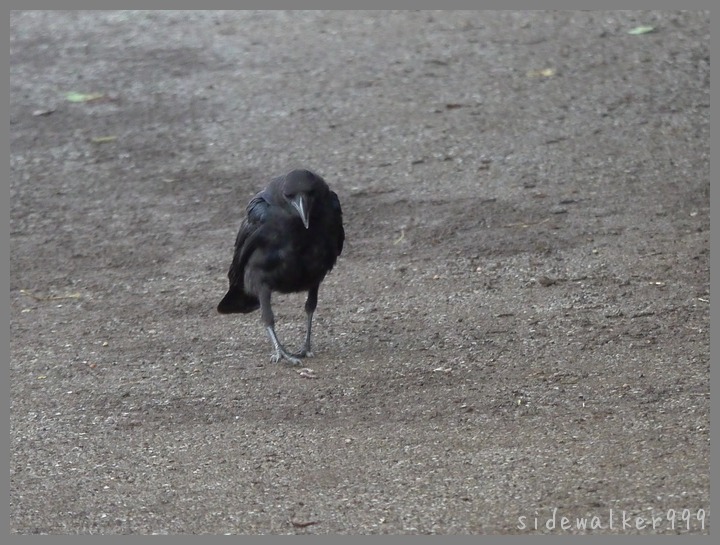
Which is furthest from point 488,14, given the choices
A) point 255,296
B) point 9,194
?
point 255,296

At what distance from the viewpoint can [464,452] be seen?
5.14 meters

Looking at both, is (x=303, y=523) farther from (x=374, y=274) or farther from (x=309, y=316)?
(x=374, y=274)

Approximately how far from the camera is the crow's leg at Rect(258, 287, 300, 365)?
641cm

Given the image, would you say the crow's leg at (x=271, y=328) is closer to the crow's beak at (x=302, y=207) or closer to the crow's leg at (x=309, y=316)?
the crow's leg at (x=309, y=316)

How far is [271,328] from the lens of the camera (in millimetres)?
6551

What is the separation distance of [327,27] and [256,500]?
8.82 meters

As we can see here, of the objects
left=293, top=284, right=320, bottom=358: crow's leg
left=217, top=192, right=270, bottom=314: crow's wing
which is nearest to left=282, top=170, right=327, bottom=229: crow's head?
left=217, top=192, right=270, bottom=314: crow's wing

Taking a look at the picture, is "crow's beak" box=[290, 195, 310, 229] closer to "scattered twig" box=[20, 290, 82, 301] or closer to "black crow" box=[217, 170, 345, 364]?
"black crow" box=[217, 170, 345, 364]

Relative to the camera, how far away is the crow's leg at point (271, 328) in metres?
6.41

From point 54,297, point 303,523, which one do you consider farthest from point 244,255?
point 303,523

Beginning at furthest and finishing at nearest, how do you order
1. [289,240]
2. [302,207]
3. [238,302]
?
[238,302] < [289,240] < [302,207]

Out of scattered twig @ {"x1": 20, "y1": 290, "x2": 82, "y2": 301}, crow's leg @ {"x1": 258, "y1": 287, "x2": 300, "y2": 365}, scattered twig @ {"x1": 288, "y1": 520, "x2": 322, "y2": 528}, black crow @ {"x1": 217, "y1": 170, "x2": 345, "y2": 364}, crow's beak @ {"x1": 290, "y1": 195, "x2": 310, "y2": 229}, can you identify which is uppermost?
crow's beak @ {"x1": 290, "y1": 195, "x2": 310, "y2": 229}

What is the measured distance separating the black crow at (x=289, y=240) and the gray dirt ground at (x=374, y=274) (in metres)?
0.36

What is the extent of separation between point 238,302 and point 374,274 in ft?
3.69
